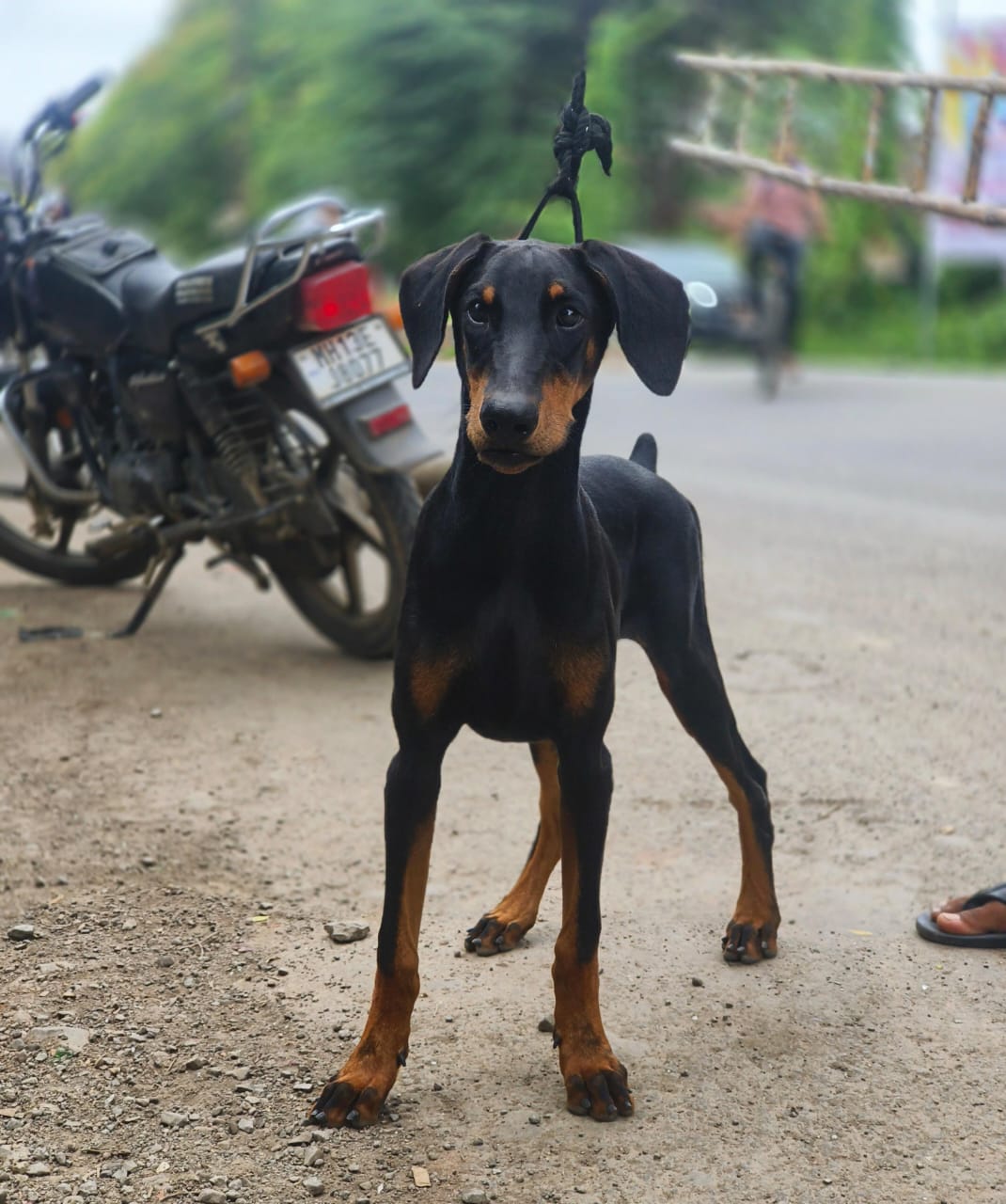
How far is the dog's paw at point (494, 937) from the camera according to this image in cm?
359

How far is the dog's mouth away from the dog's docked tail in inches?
41.9

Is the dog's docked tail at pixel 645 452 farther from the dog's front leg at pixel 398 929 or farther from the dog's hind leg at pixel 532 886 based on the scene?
the dog's front leg at pixel 398 929

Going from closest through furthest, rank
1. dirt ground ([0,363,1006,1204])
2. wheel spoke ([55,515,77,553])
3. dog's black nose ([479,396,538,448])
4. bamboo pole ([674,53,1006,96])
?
dog's black nose ([479,396,538,448]) → dirt ground ([0,363,1006,1204]) → wheel spoke ([55,515,77,553]) → bamboo pole ([674,53,1006,96])

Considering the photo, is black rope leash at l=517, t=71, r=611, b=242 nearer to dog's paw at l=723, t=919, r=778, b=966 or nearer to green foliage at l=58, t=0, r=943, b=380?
→ dog's paw at l=723, t=919, r=778, b=966

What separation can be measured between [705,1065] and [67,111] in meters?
4.98

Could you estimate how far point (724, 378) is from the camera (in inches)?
680

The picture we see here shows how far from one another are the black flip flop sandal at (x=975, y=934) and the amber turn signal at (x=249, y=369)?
2.77 m

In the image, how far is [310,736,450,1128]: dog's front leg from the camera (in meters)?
2.92

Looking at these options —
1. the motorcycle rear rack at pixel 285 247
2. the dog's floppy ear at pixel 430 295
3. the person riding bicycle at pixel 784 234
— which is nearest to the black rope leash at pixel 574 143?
the dog's floppy ear at pixel 430 295

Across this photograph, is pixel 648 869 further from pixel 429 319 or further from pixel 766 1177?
pixel 429 319

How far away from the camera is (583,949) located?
9.65 feet

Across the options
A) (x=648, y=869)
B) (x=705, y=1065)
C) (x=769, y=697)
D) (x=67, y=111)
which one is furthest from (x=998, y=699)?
(x=67, y=111)

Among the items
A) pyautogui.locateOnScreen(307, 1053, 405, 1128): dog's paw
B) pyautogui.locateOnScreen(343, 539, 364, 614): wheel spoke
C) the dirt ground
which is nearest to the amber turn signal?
pyautogui.locateOnScreen(343, 539, 364, 614): wheel spoke

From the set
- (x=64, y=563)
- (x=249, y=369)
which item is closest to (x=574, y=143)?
(x=249, y=369)
